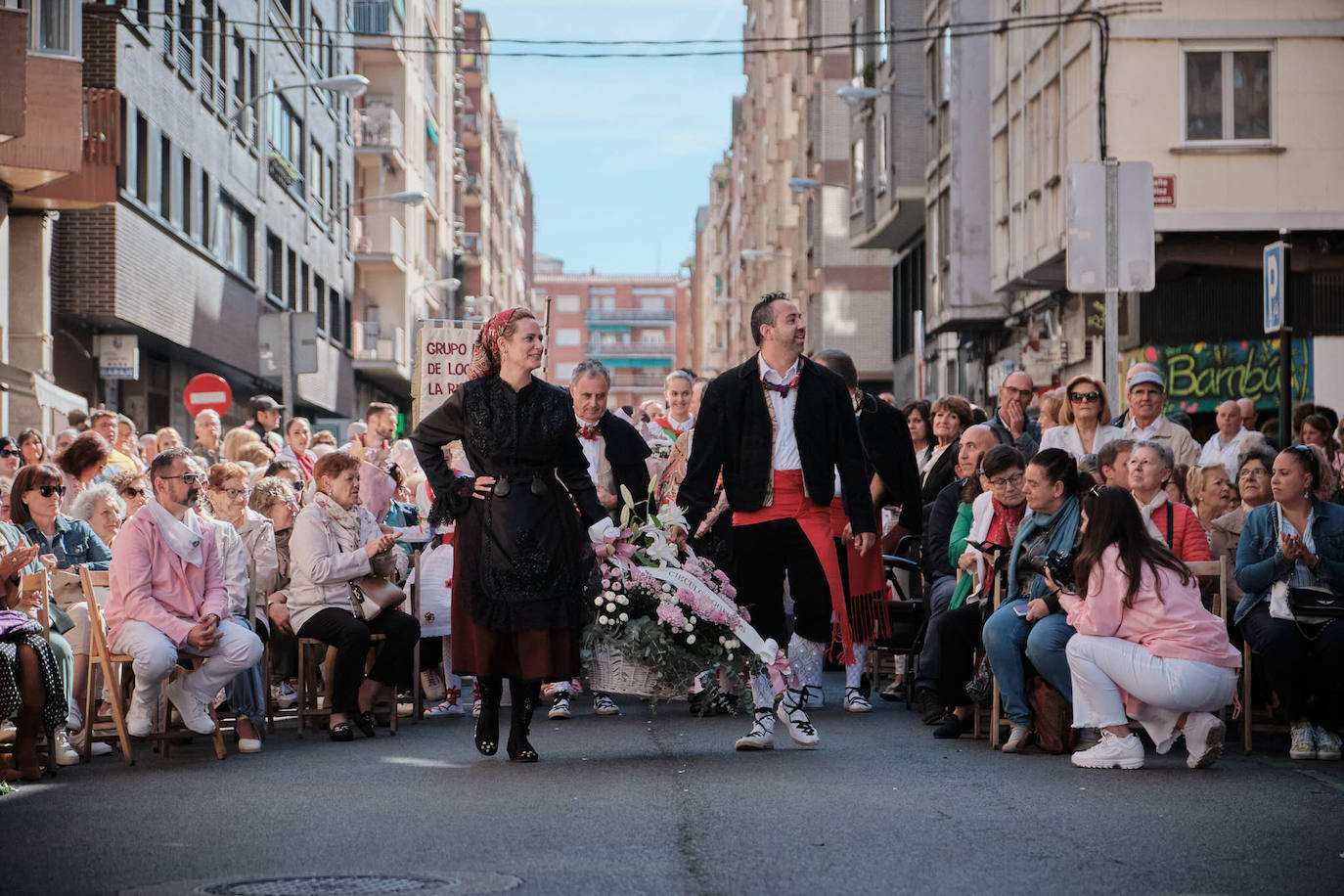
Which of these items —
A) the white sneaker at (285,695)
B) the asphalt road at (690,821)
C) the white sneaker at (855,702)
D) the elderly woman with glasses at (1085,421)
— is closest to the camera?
the asphalt road at (690,821)

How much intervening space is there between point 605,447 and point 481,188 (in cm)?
8855

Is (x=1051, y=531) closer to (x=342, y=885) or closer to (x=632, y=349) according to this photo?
(x=342, y=885)

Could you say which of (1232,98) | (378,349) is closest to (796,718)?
(1232,98)

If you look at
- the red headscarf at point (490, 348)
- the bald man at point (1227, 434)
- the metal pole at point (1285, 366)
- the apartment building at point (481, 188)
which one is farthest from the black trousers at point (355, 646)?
the apartment building at point (481, 188)

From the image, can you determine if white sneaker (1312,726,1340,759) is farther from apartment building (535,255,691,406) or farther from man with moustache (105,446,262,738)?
apartment building (535,255,691,406)

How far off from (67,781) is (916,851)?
4.44 m

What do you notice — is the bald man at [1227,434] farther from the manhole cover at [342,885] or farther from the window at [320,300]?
the window at [320,300]

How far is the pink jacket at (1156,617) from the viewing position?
9859 mm

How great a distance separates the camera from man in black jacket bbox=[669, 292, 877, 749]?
1014 centimetres

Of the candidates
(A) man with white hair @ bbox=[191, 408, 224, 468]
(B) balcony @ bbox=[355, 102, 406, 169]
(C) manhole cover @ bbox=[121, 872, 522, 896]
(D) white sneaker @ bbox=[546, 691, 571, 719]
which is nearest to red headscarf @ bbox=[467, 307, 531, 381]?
(D) white sneaker @ bbox=[546, 691, 571, 719]

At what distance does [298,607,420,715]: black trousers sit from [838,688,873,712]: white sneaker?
2670 millimetres

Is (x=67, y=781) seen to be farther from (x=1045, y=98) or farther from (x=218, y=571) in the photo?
(x=1045, y=98)

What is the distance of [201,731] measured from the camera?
1078 centimetres

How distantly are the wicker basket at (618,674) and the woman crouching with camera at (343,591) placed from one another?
2022mm
